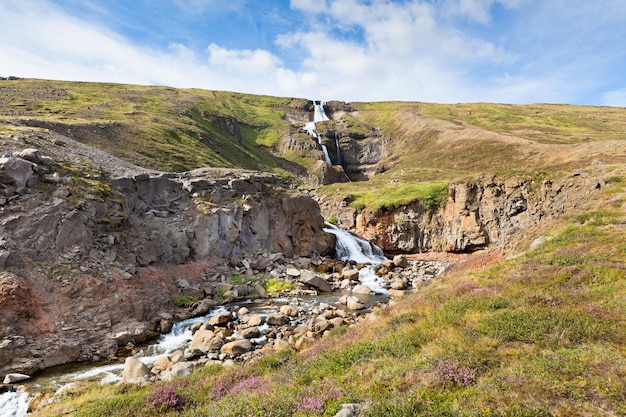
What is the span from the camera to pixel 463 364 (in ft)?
25.7

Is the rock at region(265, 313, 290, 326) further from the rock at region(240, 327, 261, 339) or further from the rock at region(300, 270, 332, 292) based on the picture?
the rock at region(300, 270, 332, 292)

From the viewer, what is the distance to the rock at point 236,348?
17047 mm

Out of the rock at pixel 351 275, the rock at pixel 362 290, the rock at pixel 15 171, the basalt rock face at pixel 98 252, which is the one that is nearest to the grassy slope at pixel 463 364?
the basalt rock face at pixel 98 252

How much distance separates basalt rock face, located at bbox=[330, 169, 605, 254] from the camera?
37469 mm

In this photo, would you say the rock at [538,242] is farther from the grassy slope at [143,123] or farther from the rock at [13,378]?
the grassy slope at [143,123]

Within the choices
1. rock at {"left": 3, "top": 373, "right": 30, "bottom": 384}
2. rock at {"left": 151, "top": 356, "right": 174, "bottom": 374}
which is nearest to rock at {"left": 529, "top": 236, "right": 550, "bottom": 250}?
rock at {"left": 151, "top": 356, "right": 174, "bottom": 374}

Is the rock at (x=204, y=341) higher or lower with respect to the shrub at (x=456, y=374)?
lower

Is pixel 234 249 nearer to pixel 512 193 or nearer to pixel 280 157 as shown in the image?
pixel 512 193

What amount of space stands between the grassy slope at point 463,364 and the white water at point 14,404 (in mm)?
1858

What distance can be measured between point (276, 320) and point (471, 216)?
33.6 m

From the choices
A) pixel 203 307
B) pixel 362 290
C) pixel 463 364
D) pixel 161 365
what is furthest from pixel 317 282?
pixel 463 364

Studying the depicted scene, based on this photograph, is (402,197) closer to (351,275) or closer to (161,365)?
(351,275)

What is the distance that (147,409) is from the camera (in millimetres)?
9086

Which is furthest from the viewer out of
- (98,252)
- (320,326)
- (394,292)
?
(394,292)
